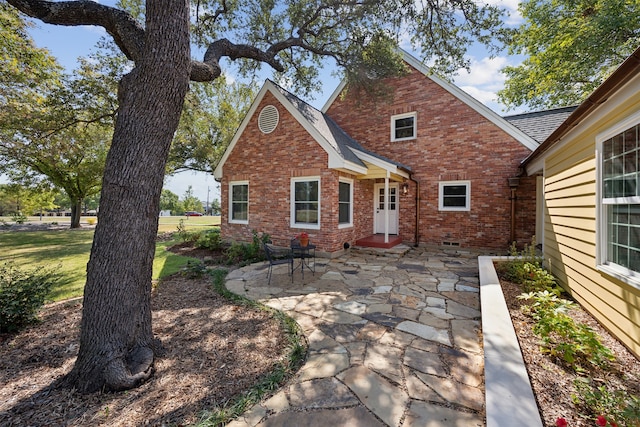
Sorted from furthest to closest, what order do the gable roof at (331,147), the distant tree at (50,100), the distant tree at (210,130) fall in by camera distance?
the distant tree at (210,130) → the distant tree at (50,100) → the gable roof at (331,147)

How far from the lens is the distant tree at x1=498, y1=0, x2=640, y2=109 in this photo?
779cm

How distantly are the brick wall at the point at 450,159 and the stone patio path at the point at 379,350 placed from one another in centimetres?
397

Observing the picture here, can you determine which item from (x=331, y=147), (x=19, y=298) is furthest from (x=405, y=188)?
(x=19, y=298)

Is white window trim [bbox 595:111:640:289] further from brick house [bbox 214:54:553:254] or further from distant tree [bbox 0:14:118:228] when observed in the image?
distant tree [bbox 0:14:118:228]

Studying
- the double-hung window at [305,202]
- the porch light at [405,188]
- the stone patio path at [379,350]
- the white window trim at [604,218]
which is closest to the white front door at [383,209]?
the porch light at [405,188]

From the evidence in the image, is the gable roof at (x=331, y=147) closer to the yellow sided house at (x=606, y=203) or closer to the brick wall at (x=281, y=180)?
the brick wall at (x=281, y=180)

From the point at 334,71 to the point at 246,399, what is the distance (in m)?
10.1

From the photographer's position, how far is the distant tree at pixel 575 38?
7789 millimetres

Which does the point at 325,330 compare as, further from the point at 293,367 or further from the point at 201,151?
the point at 201,151

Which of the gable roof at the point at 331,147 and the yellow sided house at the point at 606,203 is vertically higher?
the gable roof at the point at 331,147

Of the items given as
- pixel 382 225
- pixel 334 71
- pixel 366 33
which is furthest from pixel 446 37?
pixel 382 225

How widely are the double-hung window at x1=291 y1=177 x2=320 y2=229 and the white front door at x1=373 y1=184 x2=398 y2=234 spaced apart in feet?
11.7

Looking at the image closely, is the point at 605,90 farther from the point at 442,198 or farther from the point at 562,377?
the point at 442,198

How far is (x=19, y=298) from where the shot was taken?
368 cm
